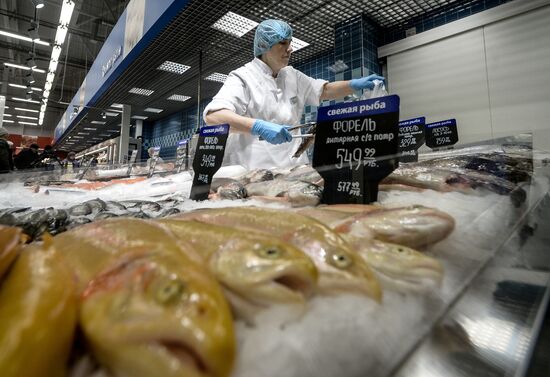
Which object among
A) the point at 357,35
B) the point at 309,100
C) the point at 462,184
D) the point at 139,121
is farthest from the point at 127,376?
the point at 139,121

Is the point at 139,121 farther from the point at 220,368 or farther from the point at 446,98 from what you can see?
the point at 220,368

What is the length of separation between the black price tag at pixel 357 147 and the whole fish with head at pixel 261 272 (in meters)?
0.54

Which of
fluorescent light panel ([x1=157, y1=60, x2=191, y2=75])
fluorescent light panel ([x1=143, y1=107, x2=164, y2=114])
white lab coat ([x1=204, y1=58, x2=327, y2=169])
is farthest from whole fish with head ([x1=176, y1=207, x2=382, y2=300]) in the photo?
fluorescent light panel ([x1=143, y1=107, x2=164, y2=114])

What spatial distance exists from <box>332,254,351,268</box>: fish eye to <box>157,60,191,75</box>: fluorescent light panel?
21.4 ft

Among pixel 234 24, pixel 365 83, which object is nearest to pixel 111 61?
pixel 234 24

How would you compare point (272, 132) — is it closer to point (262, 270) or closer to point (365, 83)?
point (365, 83)

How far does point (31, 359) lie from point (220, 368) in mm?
147

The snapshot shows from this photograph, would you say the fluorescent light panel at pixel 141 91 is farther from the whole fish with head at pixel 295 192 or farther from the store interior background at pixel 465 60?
the whole fish with head at pixel 295 192

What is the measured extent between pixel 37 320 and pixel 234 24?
16.7 feet

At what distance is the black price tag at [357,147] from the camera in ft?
2.71

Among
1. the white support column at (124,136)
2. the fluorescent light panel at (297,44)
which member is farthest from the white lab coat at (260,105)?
the white support column at (124,136)

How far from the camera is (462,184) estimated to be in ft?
3.15

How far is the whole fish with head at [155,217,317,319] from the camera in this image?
0.32 metres

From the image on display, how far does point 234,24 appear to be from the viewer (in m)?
4.64
